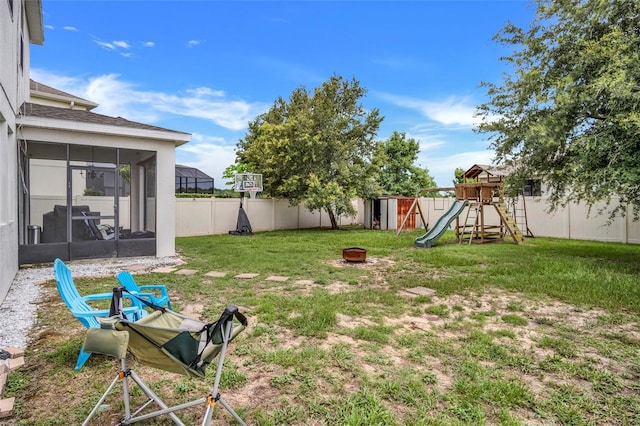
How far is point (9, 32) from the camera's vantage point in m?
5.45

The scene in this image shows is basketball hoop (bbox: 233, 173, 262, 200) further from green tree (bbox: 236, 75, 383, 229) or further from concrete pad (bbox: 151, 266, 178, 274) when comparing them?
concrete pad (bbox: 151, 266, 178, 274)

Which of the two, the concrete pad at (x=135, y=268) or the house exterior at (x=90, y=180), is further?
the house exterior at (x=90, y=180)

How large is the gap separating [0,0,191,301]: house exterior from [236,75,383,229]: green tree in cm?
697

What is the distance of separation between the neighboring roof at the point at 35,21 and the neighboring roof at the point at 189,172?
1249 centimetres

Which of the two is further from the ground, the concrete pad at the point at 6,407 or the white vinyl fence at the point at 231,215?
the white vinyl fence at the point at 231,215

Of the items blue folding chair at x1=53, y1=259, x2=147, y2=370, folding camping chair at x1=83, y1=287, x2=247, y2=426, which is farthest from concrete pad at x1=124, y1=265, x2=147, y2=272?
folding camping chair at x1=83, y1=287, x2=247, y2=426

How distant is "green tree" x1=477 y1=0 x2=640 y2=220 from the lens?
20.9ft

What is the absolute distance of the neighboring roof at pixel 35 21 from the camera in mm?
7918

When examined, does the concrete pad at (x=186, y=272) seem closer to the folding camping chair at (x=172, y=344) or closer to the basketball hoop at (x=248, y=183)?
the folding camping chair at (x=172, y=344)

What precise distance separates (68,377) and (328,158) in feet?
46.7

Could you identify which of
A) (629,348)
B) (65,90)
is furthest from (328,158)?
(629,348)

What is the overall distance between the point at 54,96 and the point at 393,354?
15.1m

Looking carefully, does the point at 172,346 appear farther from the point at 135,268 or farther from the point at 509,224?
the point at 509,224

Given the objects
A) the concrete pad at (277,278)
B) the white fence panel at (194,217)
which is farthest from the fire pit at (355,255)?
the white fence panel at (194,217)
